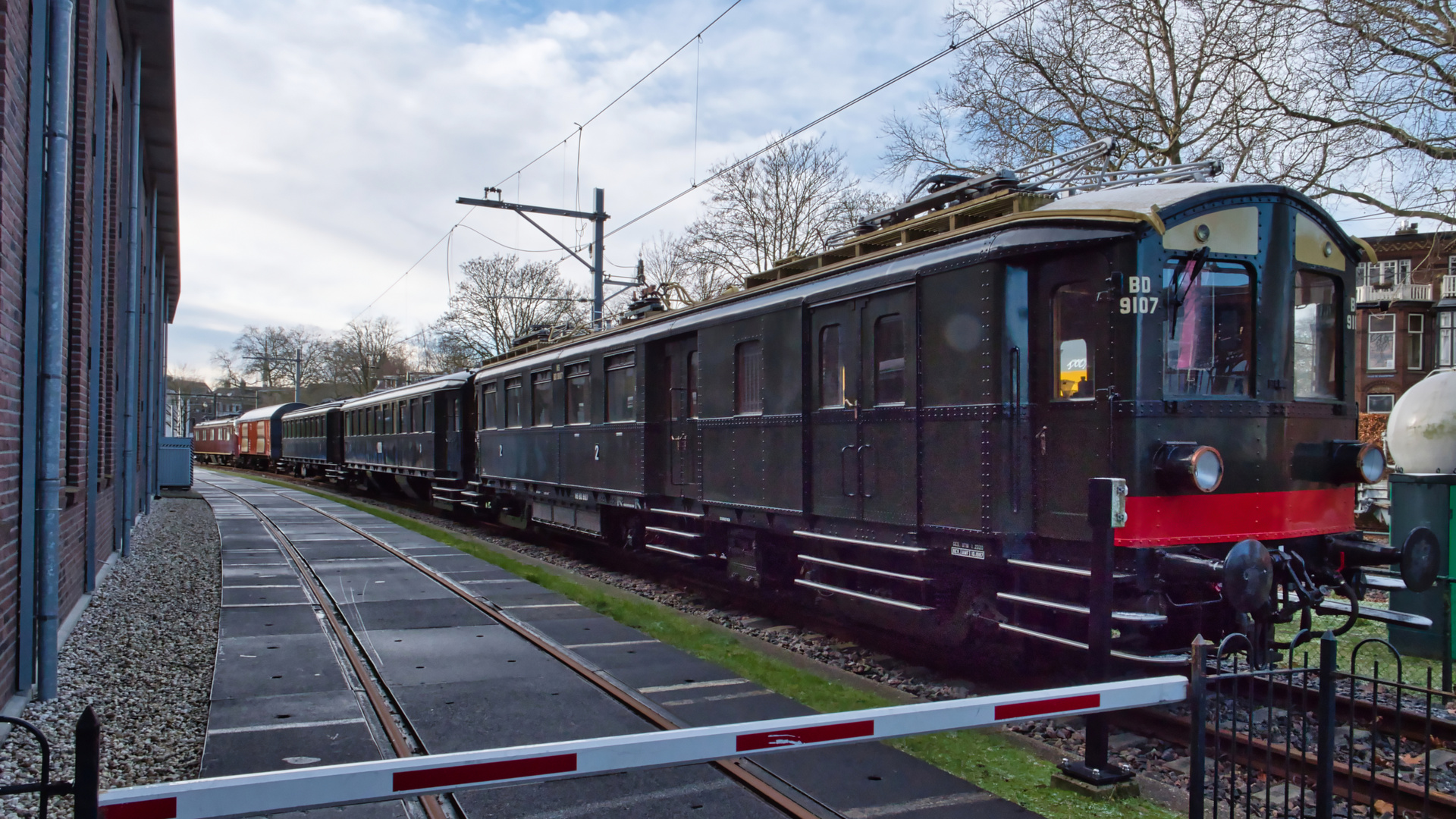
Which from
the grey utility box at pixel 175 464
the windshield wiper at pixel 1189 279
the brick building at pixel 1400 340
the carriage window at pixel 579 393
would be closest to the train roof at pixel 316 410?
the grey utility box at pixel 175 464

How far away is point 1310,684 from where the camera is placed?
6.52 metres

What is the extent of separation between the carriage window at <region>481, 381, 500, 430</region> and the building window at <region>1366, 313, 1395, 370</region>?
35.7 metres

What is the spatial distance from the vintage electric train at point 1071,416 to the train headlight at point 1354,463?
0.07ft

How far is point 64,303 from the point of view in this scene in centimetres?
754

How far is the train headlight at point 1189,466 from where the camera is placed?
565 centimetres

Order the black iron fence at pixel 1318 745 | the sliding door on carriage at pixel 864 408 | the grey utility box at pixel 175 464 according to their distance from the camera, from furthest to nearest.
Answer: the grey utility box at pixel 175 464, the sliding door on carriage at pixel 864 408, the black iron fence at pixel 1318 745

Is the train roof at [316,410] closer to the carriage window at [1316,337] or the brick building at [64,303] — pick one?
the brick building at [64,303]

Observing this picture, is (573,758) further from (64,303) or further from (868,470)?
(64,303)

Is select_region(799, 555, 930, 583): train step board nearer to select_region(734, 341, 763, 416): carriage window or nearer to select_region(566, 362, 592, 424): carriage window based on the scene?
select_region(734, 341, 763, 416): carriage window

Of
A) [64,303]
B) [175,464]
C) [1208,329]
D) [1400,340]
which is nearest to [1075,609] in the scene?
[1208,329]

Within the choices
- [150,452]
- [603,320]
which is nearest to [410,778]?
[603,320]

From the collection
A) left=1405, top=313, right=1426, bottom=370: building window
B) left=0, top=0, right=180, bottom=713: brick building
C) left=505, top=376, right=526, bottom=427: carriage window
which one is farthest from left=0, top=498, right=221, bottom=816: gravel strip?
left=1405, top=313, right=1426, bottom=370: building window

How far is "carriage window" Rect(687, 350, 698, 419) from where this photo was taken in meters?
10.6

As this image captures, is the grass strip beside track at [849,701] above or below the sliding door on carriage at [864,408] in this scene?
below
